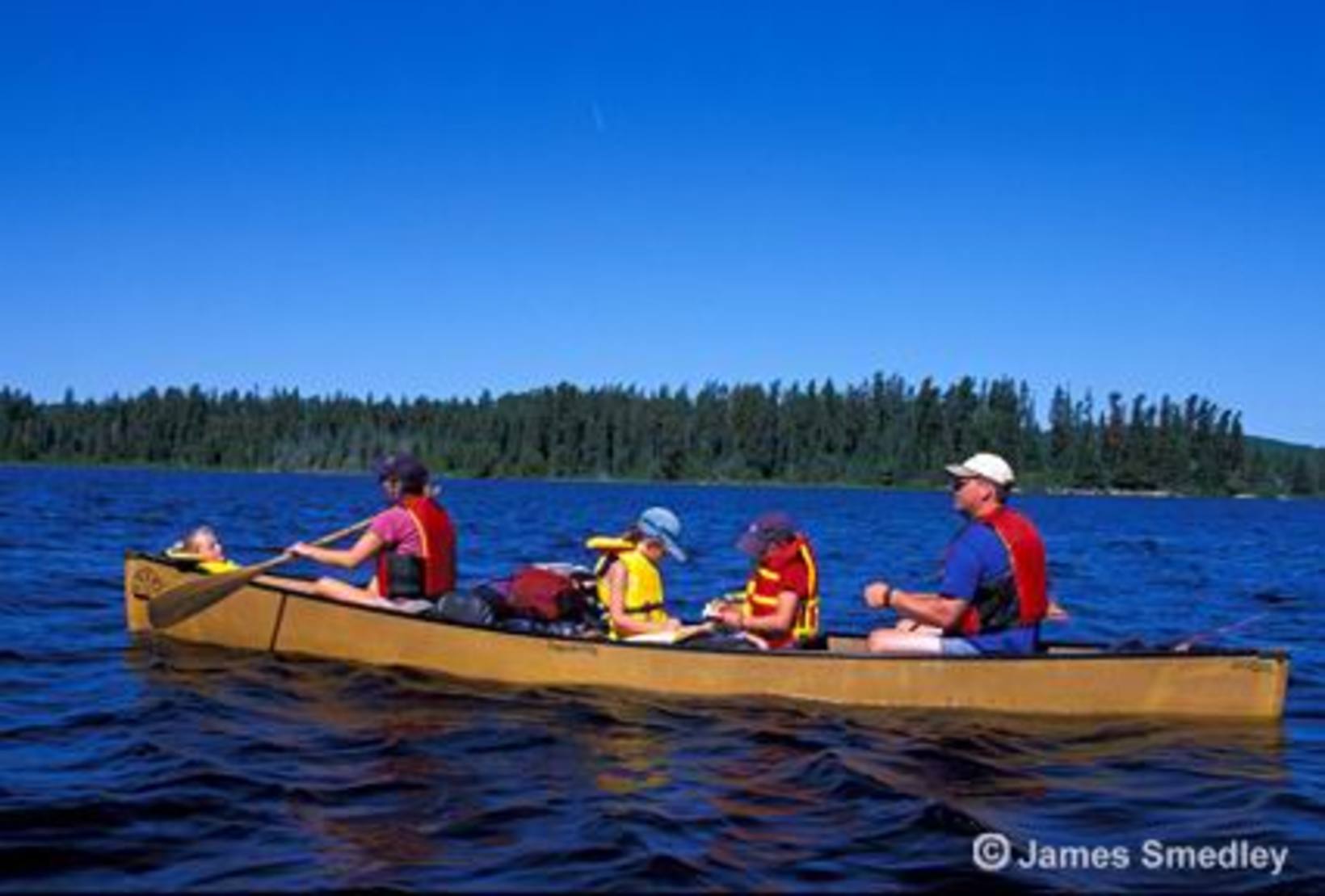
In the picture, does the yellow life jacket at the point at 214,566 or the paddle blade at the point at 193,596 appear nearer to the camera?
the paddle blade at the point at 193,596

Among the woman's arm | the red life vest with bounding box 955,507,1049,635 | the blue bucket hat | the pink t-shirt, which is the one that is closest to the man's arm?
the red life vest with bounding box 955,507,1049,635

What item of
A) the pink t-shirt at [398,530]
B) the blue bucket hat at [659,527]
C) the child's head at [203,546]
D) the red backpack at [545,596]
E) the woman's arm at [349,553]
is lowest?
the red backpack at [545,596]

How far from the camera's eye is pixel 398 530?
1230 cm

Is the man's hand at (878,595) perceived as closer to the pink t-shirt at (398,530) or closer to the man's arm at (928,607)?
the man's arm at (928,607)

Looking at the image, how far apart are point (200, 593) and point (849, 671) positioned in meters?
6.50

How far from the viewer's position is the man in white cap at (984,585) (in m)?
10.3

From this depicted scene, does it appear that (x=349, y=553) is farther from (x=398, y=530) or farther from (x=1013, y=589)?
(x=1013, y=589)

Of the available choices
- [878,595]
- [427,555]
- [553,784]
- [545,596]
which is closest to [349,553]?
[427,555]

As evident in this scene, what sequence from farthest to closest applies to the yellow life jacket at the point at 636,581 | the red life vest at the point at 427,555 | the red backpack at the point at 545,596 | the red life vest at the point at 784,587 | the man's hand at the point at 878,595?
the red backpack at the point at 545,596, the red life vest at the point at 427,555, the yellow life jacket at the point at 636,581, the red life vest at the point at 784,587, the man's hand at the point at 878,595

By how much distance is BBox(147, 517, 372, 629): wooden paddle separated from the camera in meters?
12.9

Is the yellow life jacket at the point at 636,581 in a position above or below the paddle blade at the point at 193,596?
above

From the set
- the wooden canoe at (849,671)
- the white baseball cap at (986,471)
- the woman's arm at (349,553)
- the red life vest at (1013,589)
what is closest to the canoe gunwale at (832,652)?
the wooden canoe at (849,671)

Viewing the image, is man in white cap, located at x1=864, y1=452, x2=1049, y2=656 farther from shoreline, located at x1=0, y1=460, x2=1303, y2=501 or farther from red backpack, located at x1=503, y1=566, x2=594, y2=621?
shoreline, located at x1=0, y1=460, x2=1303, y2=501

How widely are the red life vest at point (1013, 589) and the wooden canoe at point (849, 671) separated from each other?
0.33 metres
